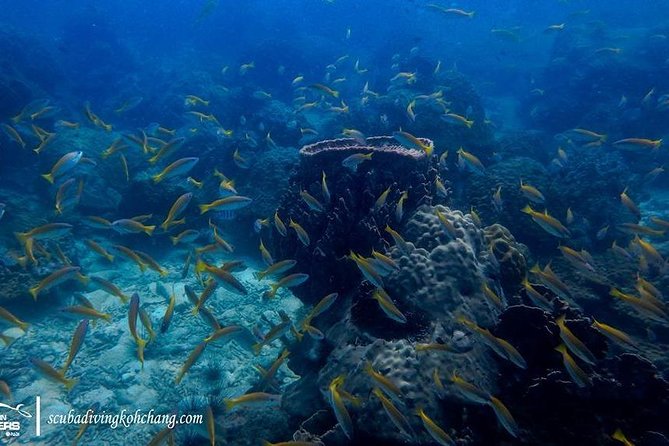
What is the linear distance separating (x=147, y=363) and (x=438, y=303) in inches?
201

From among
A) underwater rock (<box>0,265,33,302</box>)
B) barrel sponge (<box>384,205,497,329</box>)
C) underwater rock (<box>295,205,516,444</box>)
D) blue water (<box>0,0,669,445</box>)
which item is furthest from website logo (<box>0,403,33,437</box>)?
barrel sponge (<box>384,205,497,329</box>)

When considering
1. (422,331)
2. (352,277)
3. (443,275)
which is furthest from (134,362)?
(443,275)

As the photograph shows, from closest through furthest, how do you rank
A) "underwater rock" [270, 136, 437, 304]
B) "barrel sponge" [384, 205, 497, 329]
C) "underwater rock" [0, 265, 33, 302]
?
1. "barrel sponge" [384, 205, 497, 329]
2. "underwater rock" [270, 136, 437, 304]
3. "underwater rock" [0, 265, 33, 302]

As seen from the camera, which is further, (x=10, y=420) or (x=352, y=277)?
(x=352, y=277)

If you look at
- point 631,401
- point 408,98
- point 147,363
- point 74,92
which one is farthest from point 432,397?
point 74,92

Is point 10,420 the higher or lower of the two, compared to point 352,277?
lower

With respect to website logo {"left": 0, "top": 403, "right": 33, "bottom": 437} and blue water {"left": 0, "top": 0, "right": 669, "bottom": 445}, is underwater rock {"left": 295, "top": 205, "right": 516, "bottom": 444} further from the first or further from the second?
website logo {"left": 0, "top": 403, "right": 33, "bottom": 437}

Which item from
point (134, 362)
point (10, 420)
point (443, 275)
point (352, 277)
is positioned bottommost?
point (134, 362)

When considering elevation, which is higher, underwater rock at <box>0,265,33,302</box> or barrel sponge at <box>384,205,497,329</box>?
barrel sponge at <box>384,205,497,329</box>

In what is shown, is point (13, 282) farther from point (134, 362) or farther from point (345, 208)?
point (345, 208)

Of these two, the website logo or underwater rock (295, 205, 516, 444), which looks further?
the website logo

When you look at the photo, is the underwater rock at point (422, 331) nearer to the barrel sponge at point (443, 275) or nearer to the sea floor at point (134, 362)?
the barrel sponge at point (443, 275)

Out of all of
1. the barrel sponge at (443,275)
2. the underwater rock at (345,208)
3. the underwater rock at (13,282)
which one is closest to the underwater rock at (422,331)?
the barrel sponge at (443,275)

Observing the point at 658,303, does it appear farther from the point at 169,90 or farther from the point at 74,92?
the point at 74,92
